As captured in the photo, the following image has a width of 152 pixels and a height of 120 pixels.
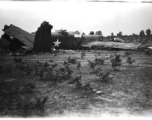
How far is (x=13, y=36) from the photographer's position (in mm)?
11812

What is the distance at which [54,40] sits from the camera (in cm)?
1531

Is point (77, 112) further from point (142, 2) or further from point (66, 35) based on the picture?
point (66, 35)

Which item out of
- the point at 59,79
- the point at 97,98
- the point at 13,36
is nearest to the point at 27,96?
the point at 59,79

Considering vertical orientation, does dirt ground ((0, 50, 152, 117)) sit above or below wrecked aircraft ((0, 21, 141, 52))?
below

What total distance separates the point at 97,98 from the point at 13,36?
11.3m

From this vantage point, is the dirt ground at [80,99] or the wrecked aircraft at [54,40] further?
the wrecked aircraft at [54,40]

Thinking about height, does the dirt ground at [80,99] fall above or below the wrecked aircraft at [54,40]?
below

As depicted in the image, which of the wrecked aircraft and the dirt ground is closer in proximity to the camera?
the dirt ground

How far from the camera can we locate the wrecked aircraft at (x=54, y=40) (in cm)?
1054

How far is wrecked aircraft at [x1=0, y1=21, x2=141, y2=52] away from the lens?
34.6ft

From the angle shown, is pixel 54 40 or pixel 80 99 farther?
pixel 54 40

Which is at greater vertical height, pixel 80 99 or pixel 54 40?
pixel 54 40

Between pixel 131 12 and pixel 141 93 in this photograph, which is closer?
pixel 141 93

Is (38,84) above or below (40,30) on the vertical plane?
below
